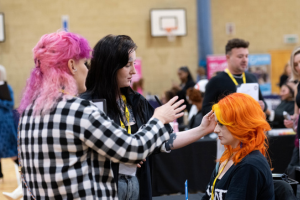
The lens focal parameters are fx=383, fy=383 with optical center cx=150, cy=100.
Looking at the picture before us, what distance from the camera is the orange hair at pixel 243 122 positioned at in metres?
1.61

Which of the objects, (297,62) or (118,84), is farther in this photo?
(297,62)

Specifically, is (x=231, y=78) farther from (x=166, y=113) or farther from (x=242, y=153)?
(x=166, y=113)

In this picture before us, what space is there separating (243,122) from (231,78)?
1792 mm

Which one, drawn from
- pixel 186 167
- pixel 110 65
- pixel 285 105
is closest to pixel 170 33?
pixel 285 105

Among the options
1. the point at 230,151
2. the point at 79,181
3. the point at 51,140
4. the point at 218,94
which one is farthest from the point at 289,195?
the point at 218,94

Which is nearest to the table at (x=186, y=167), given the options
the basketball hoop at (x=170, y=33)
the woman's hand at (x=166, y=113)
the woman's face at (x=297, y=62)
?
the woman's face at (x=297, y=62)

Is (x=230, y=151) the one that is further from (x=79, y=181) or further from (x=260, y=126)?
(x=79, y=181)

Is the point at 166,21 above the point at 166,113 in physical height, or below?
above

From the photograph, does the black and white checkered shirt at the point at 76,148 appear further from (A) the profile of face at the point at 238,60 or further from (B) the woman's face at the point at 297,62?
(B) the woman's face at the point at 297,62

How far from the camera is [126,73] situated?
1636 millimetres

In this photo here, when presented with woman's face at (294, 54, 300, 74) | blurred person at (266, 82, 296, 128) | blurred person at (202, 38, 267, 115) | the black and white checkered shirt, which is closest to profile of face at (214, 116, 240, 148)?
the black and white checkered shirt

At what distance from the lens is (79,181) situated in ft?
4.04

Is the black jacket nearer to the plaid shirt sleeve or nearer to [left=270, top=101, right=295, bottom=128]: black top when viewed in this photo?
the plaid shirt sleeve

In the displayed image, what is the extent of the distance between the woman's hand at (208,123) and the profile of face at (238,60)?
5.71ft
